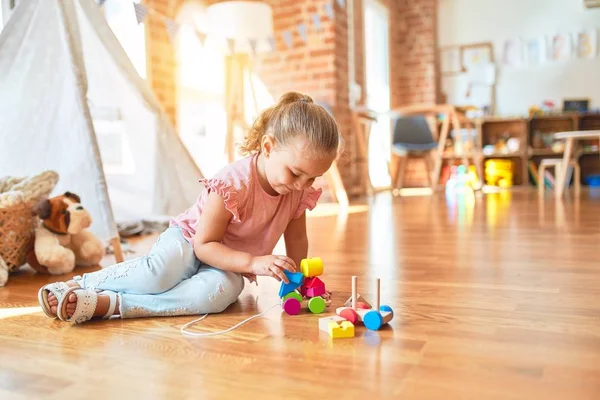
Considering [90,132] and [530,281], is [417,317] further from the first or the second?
[90,132]

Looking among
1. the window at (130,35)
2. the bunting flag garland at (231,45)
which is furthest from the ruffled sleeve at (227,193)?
the bunting flag garland at (231,45)

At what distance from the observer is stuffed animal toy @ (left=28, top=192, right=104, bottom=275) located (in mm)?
1700

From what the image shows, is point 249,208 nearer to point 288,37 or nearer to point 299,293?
point 299,293

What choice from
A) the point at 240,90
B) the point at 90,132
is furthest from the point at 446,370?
the point at 240,90

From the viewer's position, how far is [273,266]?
1.10 metres

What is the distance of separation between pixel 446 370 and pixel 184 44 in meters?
3.40

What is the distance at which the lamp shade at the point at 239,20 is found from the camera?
3.46m

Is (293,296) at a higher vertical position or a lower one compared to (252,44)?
lower

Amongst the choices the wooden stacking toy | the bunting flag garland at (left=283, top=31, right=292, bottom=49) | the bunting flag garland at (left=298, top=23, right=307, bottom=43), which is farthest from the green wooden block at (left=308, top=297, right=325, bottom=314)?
the bunting flag garland at (left=283, top=31, right=292, bottom=49)

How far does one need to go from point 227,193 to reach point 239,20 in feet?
8.32

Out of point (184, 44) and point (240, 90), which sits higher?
point (184, 44)

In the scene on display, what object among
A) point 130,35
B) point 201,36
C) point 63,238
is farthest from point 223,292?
point 130,35

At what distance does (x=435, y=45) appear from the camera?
6395mm

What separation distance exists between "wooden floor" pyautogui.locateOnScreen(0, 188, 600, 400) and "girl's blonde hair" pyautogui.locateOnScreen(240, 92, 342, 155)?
34cm
